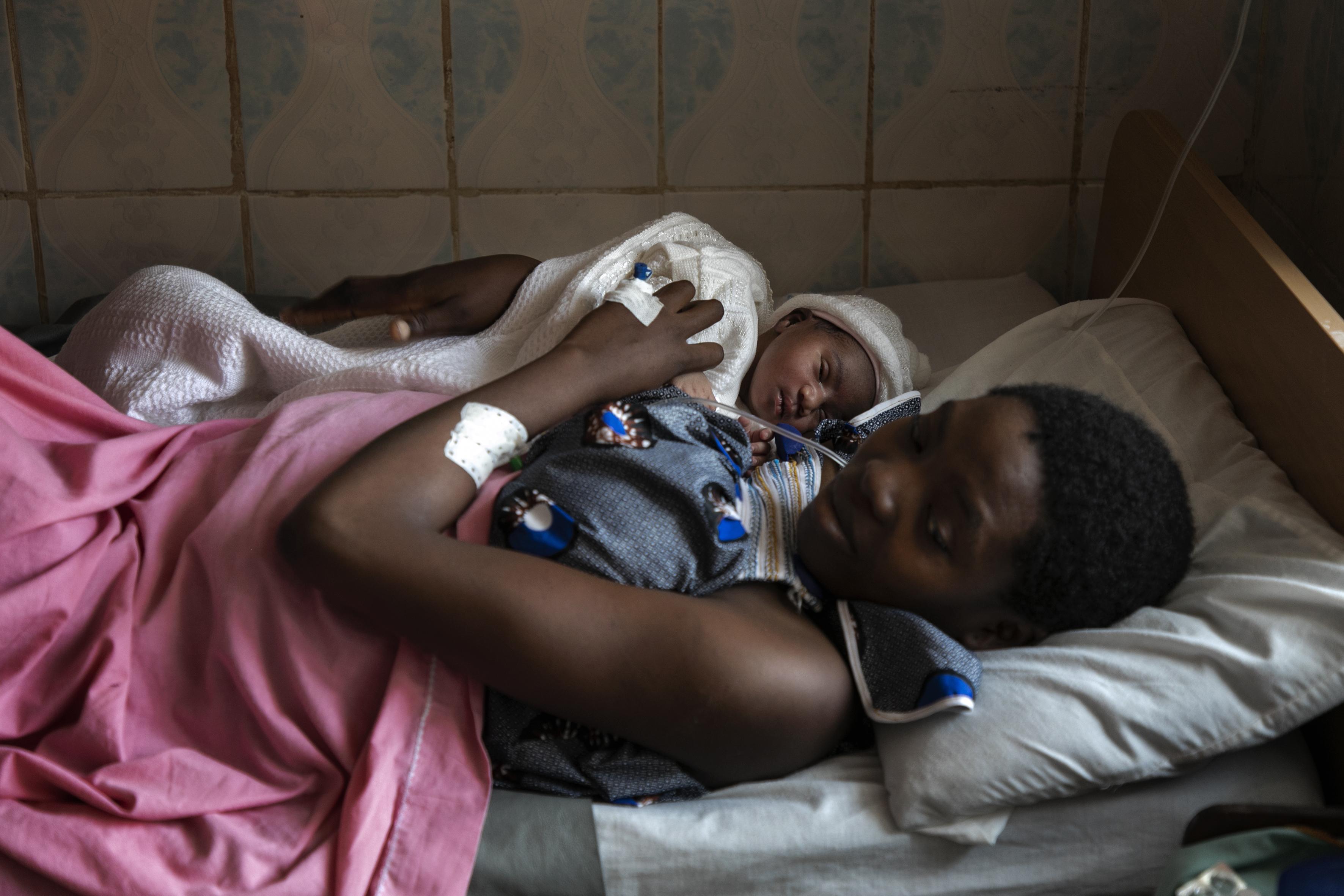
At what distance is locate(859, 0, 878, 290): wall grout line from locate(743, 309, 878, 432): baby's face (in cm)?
50

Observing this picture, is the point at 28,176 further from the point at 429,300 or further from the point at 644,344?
the point at 644,344

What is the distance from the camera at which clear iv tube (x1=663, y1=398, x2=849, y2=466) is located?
3.52 ft

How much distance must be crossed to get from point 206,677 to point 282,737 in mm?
88

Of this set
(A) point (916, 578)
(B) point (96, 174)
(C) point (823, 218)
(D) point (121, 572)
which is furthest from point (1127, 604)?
(B) point (96, 174)

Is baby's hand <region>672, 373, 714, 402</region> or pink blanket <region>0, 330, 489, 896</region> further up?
baby's hand <region>672, 373, 714, 402</region>

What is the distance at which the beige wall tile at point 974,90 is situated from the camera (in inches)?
72.6

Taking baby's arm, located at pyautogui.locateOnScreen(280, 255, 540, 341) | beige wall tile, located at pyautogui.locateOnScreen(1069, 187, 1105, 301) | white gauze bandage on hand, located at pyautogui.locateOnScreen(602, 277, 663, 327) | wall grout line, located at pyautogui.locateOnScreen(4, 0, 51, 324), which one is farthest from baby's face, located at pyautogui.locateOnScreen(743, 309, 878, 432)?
wall grout line, located at pyautogui.locateOnScreen(4, 0, 51, 324)

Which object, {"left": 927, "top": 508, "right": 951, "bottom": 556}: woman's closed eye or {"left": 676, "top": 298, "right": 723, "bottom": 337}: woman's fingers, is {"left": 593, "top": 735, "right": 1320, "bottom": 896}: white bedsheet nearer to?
{"left": 927, "top": 508, "right": 951, "bottom": 556}: woman's closed eye

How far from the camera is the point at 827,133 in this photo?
6.21 ft

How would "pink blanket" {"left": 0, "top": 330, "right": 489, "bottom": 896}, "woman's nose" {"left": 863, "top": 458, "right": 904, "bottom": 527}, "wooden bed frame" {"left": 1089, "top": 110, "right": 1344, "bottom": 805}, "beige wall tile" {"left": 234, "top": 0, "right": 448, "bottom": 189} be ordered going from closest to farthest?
1. "pink blanket" {"left": 0, "top": 330, "right": 489, "bottom": 896}
2. "woman's nose" {"left": 863, "top": 458, "right": 904, "bottom": 527}
3. "wooden bed frame" {"left": 1089, "top": 110, "right": 1344, "bottom": 805}
4. "beige wall tile" {"left": 234, "top": 0, "right": 448, "bottom": 189}

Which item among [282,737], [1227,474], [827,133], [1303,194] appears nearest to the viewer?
[282,737]

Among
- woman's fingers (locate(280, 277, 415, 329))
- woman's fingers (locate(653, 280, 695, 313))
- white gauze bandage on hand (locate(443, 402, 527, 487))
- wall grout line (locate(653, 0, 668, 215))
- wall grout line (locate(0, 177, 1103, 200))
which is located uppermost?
wall grout line (locate(653, 0, 668, 215))

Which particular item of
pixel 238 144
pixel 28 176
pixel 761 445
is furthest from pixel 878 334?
pixel 28 176

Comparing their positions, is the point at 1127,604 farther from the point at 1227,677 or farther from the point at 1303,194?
the point at 1303,194
